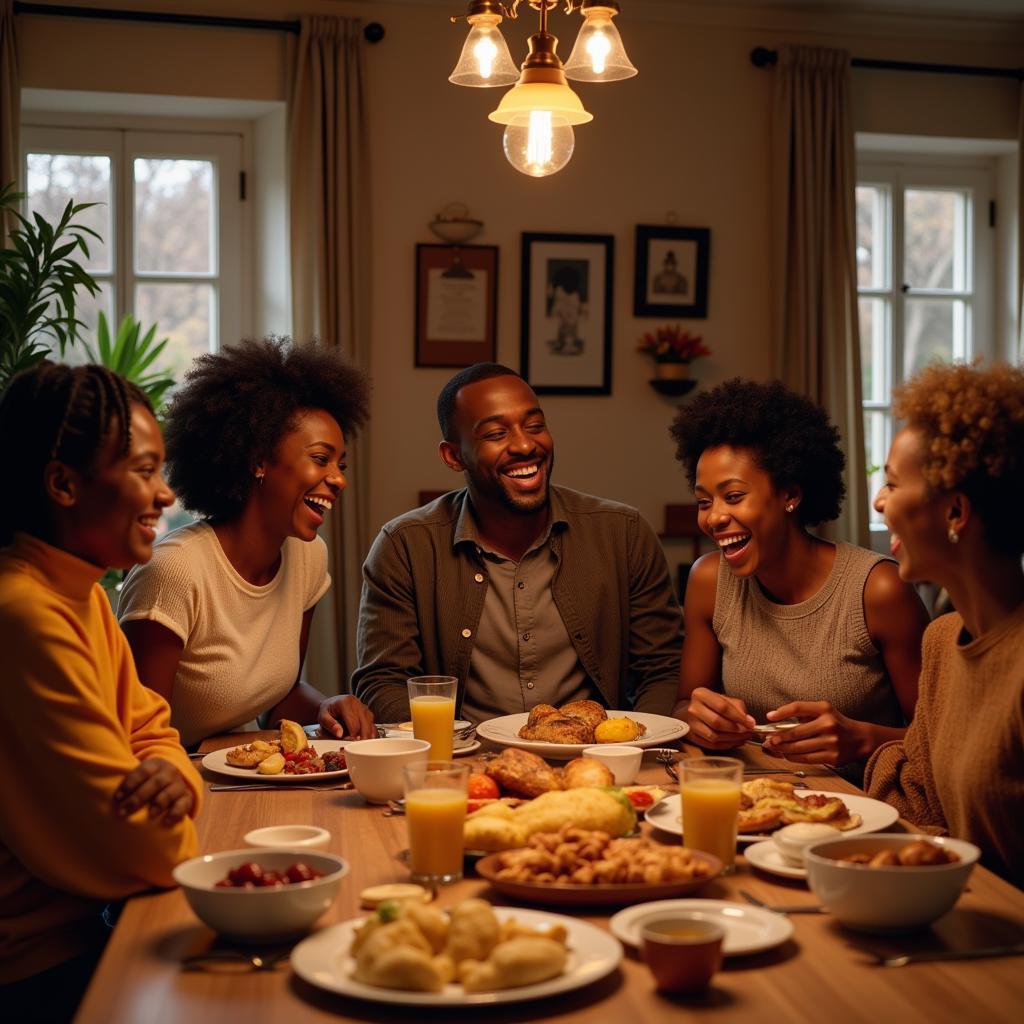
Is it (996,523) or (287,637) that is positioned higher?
(996,523)

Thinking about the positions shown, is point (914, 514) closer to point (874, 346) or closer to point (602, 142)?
point (602, 142)

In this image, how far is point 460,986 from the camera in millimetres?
1194

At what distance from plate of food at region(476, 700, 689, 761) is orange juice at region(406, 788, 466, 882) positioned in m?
0.55

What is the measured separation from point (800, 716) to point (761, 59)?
12.5 feet

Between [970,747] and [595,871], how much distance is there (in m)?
0.69

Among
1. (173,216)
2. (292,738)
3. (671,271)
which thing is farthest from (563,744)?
(173,216)

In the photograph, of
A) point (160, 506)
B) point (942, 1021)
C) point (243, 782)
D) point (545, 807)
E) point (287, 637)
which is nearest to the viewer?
point (942, 1021)

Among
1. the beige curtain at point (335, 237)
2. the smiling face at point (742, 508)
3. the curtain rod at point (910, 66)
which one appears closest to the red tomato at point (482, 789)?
the smiling face at point (742, 508)

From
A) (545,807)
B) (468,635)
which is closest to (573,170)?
(468,635)

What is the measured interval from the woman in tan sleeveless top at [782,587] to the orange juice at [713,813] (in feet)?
3.00

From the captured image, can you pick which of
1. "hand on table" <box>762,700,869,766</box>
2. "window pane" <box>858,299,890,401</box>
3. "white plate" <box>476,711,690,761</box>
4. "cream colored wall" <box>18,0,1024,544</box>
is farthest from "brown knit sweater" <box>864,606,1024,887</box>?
"window pane" <box>858,299,890,401</box>

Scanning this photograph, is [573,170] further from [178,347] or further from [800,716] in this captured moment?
[800,716]

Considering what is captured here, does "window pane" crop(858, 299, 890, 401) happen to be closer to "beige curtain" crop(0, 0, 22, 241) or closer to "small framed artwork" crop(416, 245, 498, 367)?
"small framed artwork" crop(416, 245, 498, 367)

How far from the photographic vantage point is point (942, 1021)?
1.14m
